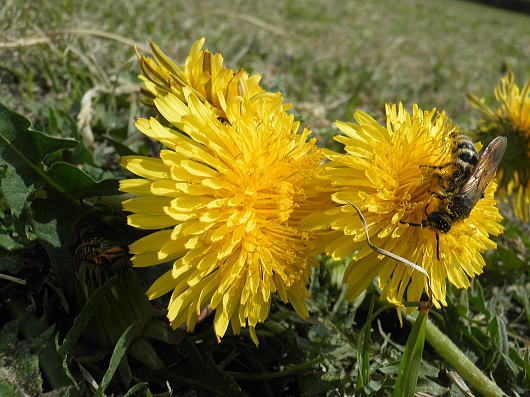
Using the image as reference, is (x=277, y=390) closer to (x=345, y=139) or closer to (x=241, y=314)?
(x=241, y=314)

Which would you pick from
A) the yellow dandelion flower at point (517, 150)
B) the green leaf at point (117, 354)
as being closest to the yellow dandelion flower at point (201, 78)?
the green leaf at point (117, 354)

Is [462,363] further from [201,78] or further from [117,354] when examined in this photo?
[201,78]

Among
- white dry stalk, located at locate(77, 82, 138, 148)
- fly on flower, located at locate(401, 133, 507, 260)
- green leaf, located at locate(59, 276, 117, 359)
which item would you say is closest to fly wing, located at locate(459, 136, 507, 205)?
fly on flower, located at locate(401, 133, 507, 260)

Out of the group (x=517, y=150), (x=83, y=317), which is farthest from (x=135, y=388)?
(x=517, y=150)

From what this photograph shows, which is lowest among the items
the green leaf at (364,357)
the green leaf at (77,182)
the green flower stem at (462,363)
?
the green flower stem at (462,363)

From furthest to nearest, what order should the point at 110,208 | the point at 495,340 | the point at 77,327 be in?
the point at 495,340, the point at 110,208, the point at 77,327

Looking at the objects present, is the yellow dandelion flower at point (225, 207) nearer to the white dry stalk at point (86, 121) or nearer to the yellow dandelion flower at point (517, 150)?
the white dry stalk at point (86, 121)

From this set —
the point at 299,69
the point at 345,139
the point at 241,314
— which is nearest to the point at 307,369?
the point at 241,314

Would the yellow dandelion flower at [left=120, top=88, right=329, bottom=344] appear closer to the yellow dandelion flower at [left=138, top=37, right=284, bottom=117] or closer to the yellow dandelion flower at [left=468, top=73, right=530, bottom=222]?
the yellow dandelion flower at [left=138, top=37, right=284, bottom=117]
